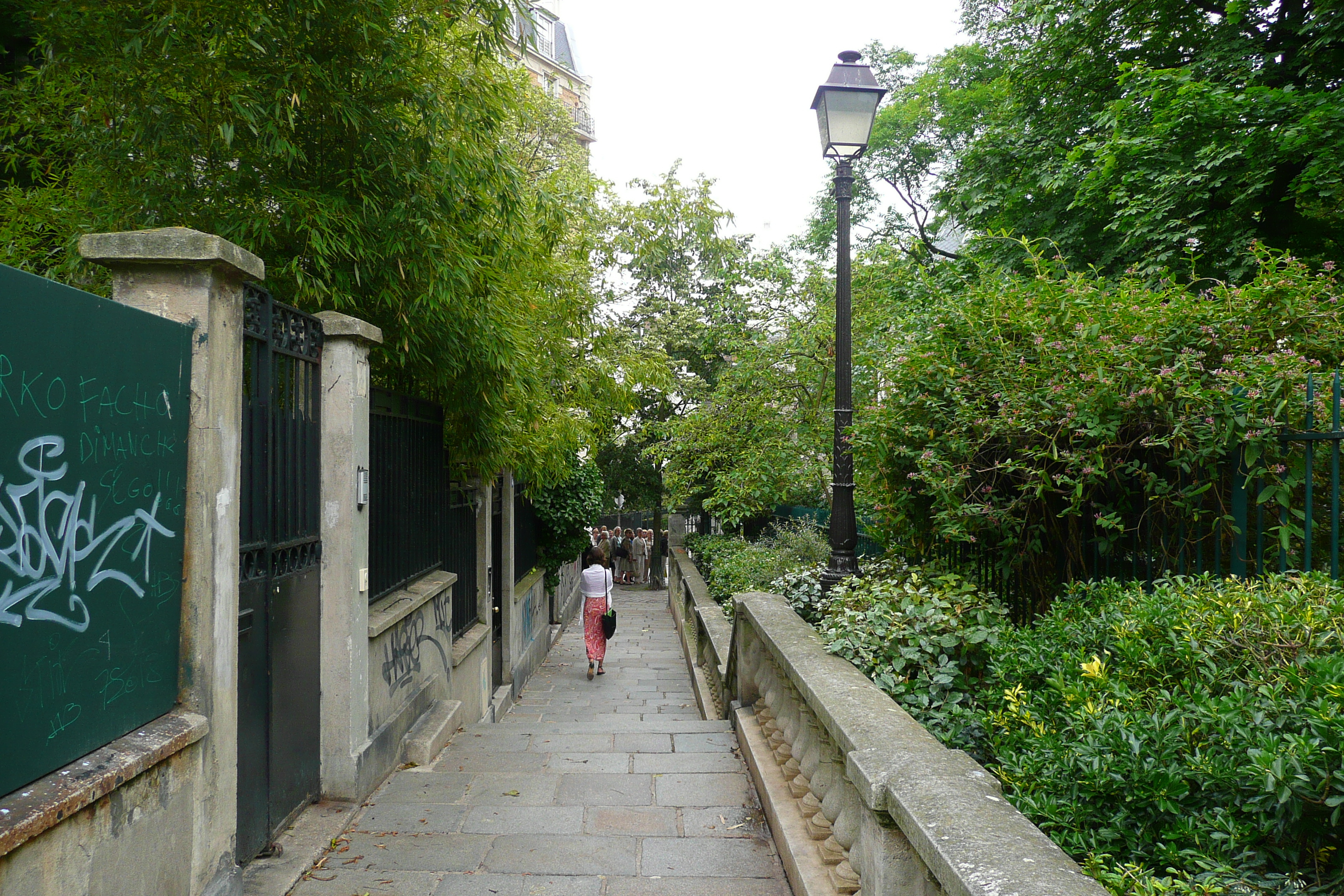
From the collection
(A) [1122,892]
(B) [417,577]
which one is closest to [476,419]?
(B) [417,577]

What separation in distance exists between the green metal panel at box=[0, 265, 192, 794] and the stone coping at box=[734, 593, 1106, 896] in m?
2.42

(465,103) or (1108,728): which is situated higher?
(465,103)

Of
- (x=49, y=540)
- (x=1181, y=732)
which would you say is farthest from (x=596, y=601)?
(x=1181, y=732)

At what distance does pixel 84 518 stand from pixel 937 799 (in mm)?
2647

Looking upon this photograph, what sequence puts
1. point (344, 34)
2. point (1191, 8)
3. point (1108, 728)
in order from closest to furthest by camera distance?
1. point (1108, 728)
2. point (344, 34)
3. point (1191, 8)

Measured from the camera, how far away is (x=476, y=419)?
23.0 ft

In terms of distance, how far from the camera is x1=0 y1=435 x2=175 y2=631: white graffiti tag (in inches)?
87.0

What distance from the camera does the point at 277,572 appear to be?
4.00 m

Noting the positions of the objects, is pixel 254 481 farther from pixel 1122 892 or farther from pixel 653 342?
pixel 653 342

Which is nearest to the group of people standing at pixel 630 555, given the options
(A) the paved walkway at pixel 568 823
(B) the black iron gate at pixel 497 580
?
(B) the black iron gate at pixel 497 580

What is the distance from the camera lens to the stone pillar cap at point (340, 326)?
458 centimetres

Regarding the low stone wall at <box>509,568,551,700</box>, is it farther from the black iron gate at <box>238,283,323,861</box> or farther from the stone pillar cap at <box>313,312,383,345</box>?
the stone pillar cap at <box>313,312,383,345</box>

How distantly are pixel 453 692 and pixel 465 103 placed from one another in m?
4.82

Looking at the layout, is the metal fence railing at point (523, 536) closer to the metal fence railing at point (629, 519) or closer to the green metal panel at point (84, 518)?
the green metal panel at point (84, 518)
